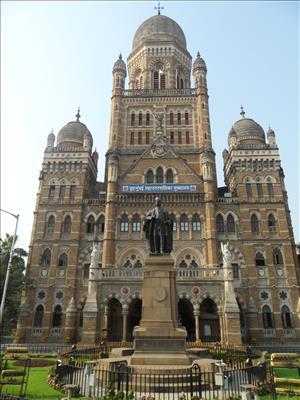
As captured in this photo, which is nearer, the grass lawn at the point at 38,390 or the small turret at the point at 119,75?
the grass lawn at the point at 38,390

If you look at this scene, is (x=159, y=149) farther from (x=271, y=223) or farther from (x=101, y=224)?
(x=271, y=223)

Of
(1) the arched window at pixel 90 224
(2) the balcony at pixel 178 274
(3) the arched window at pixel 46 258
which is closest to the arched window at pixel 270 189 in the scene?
(2) the balcony at pixel 178 274

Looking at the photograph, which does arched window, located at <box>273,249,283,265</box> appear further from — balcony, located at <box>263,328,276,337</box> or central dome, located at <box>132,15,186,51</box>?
central dome, located at <box>132,15,186,51</box>

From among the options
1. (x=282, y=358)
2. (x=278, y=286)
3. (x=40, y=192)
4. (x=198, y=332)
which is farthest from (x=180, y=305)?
(x=40, y=192)

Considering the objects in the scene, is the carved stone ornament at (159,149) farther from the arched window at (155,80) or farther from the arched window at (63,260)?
the arched window at (63,260)

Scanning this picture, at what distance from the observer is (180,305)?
29328 mm

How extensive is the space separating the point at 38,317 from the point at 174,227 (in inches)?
615

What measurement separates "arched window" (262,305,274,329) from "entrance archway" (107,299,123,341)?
13291 mm

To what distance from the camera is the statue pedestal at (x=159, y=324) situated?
40.3 feet

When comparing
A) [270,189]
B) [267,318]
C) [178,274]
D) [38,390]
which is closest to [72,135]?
[178,274]

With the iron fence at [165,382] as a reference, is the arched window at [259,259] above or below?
above

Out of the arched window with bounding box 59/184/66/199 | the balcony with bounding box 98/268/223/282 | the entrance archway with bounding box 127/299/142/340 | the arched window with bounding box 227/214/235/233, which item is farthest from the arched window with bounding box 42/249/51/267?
the arched window with bounding box 227/214/235/233

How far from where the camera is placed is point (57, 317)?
1232 inches

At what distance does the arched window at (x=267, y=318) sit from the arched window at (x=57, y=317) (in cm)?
1903
